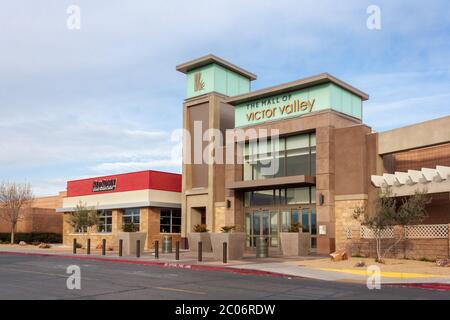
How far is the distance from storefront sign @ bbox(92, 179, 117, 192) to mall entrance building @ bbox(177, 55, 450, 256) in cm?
748

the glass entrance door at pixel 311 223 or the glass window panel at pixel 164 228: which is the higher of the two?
the glass entrance door at pixel 311 223

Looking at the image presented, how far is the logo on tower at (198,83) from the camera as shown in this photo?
121ft

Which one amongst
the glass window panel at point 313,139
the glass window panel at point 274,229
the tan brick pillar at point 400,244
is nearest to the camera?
the tan brick pillar at point 400,244

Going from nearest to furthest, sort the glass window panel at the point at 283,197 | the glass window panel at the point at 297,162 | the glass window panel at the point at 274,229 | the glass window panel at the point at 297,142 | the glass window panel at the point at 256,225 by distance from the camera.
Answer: the glass window panel at the point at 297,162 < the glass window panel at the point at 297,142 < the glass window panel at the point at 283,197 < the glass window panel at the point at 274,229 < the glass window panel at the point at 256,225

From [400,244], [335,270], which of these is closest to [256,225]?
[400,244]

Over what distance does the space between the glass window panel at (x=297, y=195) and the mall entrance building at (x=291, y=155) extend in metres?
0.06

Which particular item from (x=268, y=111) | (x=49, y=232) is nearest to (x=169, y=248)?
(x=268, y=111)

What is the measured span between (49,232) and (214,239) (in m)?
34.6

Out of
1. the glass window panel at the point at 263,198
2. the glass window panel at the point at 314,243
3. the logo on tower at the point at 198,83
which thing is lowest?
the glass window panel at the point at 314,243

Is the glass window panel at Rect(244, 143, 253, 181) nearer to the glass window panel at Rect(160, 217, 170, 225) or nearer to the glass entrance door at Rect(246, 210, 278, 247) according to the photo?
the glass entrance door at Rect(246, 210, 278, 247)

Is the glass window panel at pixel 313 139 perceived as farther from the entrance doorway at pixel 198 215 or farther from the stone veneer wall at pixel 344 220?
the entrance doorway at pixel 198 215

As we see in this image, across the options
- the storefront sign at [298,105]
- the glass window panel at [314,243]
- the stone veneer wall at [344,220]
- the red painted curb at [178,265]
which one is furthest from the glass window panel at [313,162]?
the red painted curb at [178,265]

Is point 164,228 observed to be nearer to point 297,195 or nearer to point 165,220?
point 165,220

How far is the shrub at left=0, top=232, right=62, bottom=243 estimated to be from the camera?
5219 centimetres
